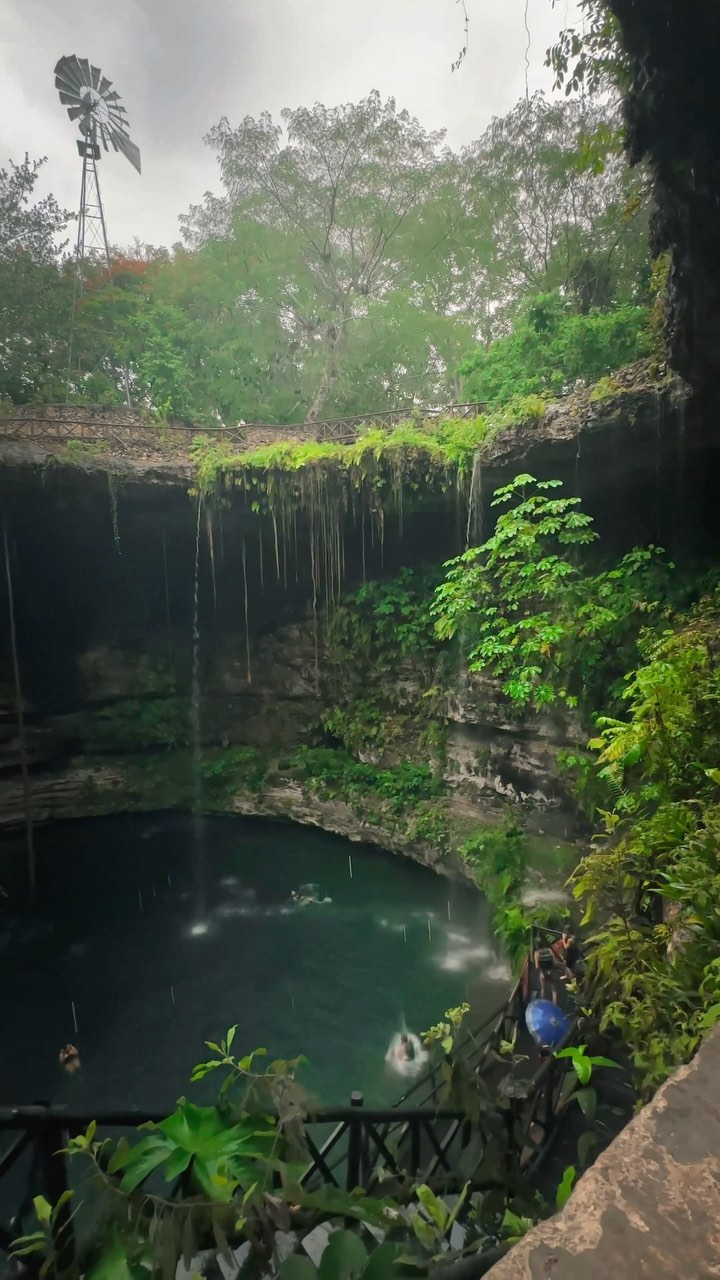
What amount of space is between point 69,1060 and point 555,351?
12038 millimetres

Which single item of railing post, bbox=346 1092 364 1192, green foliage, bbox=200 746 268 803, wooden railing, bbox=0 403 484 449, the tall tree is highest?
the tall tree

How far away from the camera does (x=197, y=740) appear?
13617mm

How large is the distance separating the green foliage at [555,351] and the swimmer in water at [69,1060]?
990 cm

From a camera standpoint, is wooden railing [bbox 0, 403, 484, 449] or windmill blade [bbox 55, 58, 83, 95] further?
windmill blade [bbox 55, 58, 83, 95]

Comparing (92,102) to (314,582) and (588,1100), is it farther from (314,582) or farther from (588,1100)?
(588,1100)

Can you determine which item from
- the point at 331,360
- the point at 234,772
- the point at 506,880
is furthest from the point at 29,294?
the point at 506,880

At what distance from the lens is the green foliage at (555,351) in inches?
383

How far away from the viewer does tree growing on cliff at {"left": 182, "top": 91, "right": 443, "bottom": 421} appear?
16031mm

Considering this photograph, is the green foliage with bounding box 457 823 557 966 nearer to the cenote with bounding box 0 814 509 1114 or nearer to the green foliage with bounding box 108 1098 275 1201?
the cenote with bounding box 0 814 509 1114

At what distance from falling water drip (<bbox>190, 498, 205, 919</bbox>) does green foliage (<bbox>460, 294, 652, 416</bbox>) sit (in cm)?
610

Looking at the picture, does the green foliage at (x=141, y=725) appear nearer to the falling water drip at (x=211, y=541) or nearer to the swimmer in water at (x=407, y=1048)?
the falling water drip at (x=211, y=541)

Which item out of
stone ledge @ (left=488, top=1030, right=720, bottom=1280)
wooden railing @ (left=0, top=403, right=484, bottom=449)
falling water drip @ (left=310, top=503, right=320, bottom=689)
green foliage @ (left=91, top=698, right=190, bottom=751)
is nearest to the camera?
stone ledge @ (left=488, top=1030, right=720, bottom=1280)

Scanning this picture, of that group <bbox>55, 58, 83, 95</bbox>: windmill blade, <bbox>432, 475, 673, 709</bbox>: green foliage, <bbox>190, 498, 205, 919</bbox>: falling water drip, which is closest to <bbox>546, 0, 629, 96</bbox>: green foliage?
<bbox>432, 475, 673, 709</bbox>: green foliage

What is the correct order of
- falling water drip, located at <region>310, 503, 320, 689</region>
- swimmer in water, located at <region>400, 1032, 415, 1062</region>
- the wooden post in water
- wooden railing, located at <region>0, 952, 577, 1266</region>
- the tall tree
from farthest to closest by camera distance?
1. the tall tree
2. falling water drip, located at <region>310, 503, 320, 689</region>
3. the wooden post in water
4. swimmer in water, located at <region>400, 1032, 415, 1062</region>
5. wooden railing, located at <region>0, 952, 577, 1266</region>
